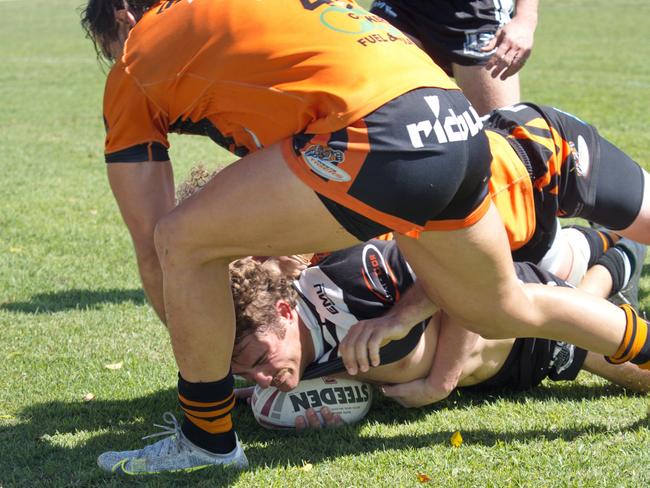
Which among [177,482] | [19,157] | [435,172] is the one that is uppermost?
[435,172]

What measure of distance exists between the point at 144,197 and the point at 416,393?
1241 mm

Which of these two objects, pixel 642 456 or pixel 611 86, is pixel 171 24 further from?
pixel 611 86

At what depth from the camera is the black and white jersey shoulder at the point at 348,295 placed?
11.3 feet

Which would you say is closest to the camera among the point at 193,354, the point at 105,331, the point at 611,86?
the point at 193,354

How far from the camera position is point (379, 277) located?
3.47m

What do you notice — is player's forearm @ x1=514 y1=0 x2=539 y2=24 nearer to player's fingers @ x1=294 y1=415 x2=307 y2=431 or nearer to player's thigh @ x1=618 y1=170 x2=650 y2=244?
player's thigh @ x1=618 y1=170 x2=650 y2=244

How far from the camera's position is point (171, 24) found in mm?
2701

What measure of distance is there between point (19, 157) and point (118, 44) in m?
6.77

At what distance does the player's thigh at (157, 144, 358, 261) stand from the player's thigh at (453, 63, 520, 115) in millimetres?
2172

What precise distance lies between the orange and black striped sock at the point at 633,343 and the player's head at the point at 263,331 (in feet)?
3.56

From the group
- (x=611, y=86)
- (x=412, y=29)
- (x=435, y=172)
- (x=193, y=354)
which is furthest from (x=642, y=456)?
(x=611, y=86)

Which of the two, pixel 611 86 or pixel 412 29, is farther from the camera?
pixel 611 86

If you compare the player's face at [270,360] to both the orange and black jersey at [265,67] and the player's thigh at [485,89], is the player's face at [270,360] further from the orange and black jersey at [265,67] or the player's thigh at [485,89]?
the player's thigh at [485,89]

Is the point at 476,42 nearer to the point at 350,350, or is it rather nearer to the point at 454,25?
the point at 454,25
